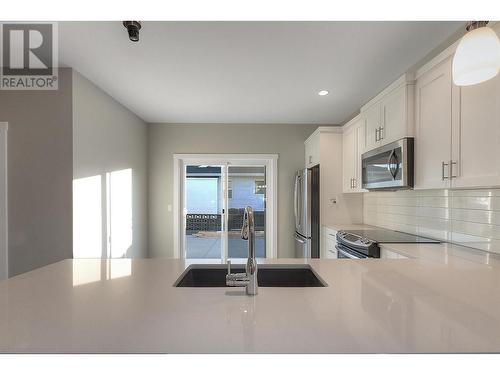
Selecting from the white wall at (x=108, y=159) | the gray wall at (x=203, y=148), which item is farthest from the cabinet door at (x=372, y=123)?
the white wall at (x=108, y=159)

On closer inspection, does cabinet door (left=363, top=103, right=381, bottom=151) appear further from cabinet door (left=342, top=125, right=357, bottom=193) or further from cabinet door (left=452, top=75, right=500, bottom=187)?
cabinet door (left=452, top=75, right=500, bottom=187)

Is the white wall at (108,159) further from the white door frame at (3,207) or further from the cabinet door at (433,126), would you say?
the cabinet door at (433,126)

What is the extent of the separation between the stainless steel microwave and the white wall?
2781 mm

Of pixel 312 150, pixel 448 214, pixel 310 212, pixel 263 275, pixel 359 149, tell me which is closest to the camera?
pixel 263 275

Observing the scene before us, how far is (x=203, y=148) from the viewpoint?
15.9 ft

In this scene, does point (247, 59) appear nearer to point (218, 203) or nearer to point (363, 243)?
point (363, 243)

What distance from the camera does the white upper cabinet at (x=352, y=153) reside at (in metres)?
3.34

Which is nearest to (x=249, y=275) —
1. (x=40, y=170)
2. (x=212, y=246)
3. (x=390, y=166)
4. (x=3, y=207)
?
(x=390, y=166)

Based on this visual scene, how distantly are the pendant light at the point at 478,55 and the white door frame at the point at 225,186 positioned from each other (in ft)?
11.9

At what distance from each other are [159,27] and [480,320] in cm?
227

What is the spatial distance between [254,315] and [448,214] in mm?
2197

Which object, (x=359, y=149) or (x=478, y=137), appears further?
(x=359, y=149)
